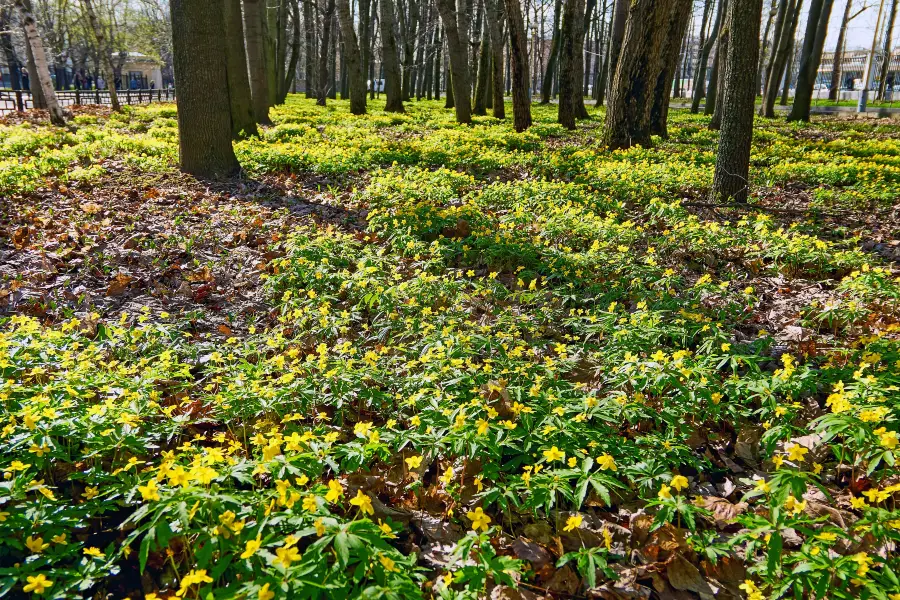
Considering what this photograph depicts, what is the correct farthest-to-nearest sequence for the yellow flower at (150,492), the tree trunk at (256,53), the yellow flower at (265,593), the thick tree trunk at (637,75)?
1. the tree trunk at (256,53)
2. the thick tree trunk at (637,75)
3. the yellow flower at (150,492)
4. the yellow flower at (265,593)

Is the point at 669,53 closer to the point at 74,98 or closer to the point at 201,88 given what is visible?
the point at 201,88

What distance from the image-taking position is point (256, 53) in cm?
1440

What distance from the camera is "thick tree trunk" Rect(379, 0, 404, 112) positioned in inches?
737

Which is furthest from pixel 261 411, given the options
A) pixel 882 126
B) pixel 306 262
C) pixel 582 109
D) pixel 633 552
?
pixel 882 126

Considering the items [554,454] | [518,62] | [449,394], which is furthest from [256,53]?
[554,454]

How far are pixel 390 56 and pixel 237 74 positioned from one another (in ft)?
27.1

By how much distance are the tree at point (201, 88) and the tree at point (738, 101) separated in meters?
6.94

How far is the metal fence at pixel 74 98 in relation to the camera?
2173cm

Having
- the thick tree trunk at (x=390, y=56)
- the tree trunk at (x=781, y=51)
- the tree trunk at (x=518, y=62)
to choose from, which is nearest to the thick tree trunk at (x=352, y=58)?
the thick tree trunk at (x=390, y=56)

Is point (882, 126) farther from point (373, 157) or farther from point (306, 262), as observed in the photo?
point (306, 262)

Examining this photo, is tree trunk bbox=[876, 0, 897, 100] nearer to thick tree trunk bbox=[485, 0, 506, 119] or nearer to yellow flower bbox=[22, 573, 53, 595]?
thick tree trunk bbox=[485, 0, 506, 119]

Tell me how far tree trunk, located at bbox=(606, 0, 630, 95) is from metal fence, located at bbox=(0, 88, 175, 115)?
67.2 feet

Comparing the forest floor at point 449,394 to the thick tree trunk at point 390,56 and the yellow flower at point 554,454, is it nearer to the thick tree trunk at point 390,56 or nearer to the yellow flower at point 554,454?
the yellow flower at point 554,454

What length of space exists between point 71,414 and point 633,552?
263 centimetres
